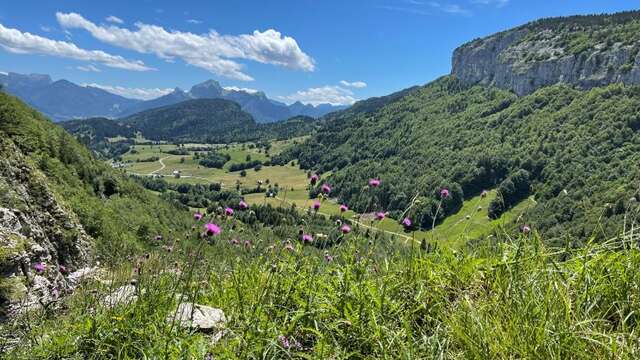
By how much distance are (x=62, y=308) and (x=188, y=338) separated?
12.3 feet

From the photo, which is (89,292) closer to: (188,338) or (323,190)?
(188,338)

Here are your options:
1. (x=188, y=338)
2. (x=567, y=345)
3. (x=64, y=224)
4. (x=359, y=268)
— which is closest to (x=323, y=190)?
(x=359, y=268)

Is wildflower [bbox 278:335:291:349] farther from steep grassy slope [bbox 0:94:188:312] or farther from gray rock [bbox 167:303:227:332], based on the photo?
steep grassy slope [bbox 0:94:188:312]

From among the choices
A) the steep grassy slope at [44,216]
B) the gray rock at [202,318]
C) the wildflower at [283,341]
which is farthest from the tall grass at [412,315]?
the steep grassy slope at [44,216]

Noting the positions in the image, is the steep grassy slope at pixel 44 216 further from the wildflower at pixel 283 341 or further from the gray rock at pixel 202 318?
the wildflower at pixel 283 341

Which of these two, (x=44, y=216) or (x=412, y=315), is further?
(x=44, y=216)

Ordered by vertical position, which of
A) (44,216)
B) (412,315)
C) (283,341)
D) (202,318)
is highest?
(412,315)

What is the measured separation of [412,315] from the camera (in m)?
4.41

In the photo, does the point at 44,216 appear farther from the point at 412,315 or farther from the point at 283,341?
the point at 412,315

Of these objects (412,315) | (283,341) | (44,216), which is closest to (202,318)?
(283,341)

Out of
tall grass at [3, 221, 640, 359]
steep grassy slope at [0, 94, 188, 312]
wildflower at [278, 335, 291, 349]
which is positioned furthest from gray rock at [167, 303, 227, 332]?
steep grassy slope at [0, 94, 188, 312]

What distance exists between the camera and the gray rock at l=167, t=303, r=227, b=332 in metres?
4.82

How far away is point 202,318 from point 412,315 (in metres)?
2.42

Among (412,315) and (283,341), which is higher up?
(412,315)
